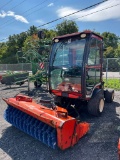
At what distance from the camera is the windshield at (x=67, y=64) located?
5141mm

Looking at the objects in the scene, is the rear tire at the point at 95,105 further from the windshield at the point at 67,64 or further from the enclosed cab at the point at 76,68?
the windshield at the point at 67,64

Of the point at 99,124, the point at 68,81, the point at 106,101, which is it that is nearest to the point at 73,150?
the point at 99,124

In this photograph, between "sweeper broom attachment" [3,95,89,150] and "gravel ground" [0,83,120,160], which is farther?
"gravel ground" [0,83,120,160]

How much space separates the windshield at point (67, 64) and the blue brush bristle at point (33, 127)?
1.50m

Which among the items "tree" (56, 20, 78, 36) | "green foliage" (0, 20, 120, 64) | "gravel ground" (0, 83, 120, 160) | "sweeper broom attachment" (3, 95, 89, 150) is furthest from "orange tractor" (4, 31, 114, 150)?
"tree" (56, 20, 78, 36)

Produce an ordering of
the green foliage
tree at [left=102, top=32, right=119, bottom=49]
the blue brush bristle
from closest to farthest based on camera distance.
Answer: the blue brush bristle → the green foliage → tree at [left=102, top=32, right=119, bottom=49]

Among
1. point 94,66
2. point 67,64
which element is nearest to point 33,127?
point 67,64

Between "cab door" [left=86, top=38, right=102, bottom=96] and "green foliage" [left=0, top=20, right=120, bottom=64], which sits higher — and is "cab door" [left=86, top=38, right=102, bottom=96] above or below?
below

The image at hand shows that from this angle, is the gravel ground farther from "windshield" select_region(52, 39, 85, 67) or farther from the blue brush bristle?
"windshield" select_region(52, 39, 85, 67)

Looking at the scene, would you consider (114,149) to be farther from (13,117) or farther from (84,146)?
(13,117)

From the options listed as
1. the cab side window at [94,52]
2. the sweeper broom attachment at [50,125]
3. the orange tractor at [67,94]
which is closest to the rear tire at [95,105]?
the orange tractor at [67,94]

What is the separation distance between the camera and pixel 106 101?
23.2ft

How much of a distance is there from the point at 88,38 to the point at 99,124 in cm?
220

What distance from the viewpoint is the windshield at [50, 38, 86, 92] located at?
5.14 metres
